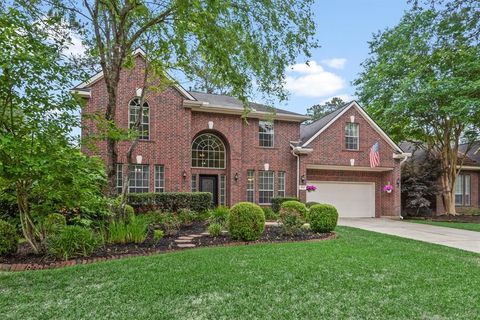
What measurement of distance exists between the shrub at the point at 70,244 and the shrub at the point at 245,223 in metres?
3.09

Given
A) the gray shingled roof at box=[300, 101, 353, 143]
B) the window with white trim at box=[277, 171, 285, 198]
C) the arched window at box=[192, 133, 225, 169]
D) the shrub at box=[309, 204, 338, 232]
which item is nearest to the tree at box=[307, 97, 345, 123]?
the gray shingled roof at box=[300, 101, 353, 143]

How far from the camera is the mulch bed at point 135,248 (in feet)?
20.2

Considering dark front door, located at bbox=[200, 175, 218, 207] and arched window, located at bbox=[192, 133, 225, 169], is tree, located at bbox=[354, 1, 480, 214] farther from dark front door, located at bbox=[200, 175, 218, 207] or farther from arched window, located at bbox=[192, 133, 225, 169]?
dark front door, located at bbox=[200, 175, 218, 207]

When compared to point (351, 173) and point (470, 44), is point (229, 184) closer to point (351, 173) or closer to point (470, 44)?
point (351, 173)

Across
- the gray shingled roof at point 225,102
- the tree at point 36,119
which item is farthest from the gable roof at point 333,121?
the tree at point 36,119

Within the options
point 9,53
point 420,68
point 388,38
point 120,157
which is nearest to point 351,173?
point 420,68

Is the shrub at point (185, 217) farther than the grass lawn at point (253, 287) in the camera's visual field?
Yes

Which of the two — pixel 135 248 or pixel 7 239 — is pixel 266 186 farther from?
pixel 7 239

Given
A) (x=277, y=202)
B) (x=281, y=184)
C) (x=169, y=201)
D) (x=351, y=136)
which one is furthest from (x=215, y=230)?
(x=351, y=136)

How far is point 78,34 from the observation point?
27.9ft

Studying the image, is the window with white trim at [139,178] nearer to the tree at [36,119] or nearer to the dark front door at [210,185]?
the dark front door at [210,185]

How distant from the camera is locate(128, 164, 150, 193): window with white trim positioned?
14.3m

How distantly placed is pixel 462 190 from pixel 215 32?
21.3 metres

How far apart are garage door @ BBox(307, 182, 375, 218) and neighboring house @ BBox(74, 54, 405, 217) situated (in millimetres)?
52
